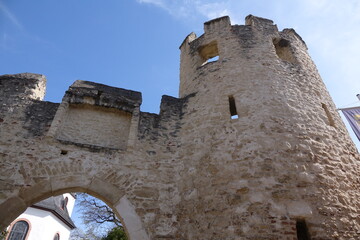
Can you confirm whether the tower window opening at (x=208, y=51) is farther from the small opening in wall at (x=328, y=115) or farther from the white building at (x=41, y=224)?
the white building at (x=41, y=224)

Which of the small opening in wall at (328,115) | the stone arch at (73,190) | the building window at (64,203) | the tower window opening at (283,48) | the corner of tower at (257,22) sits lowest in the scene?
the stone arch at (73,190)

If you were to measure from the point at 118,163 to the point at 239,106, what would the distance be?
3089 mm

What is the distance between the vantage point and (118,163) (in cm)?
546

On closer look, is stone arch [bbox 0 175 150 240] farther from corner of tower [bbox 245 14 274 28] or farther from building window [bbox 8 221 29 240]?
building window [bbox 8 221 29 240]

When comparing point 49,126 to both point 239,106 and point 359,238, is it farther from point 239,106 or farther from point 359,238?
point 359,238

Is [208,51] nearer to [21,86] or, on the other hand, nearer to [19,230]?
[21,86]

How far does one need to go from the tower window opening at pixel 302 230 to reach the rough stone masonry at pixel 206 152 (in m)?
0.02

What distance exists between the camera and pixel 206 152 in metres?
5.32

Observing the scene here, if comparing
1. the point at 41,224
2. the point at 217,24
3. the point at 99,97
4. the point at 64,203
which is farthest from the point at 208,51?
the point at 64,203

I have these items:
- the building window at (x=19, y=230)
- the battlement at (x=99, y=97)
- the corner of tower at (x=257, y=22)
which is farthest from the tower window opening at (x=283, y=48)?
the building window at (x=19, y=230)

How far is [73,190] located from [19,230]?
1173cm

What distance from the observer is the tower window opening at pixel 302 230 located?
3.89m

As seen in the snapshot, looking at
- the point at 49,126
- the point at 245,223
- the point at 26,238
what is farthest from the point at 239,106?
the point at 26,238

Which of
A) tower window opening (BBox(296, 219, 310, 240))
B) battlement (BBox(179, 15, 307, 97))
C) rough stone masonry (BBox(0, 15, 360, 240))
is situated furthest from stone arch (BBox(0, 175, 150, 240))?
battlement (BBox(179, 15, 307, 97))
